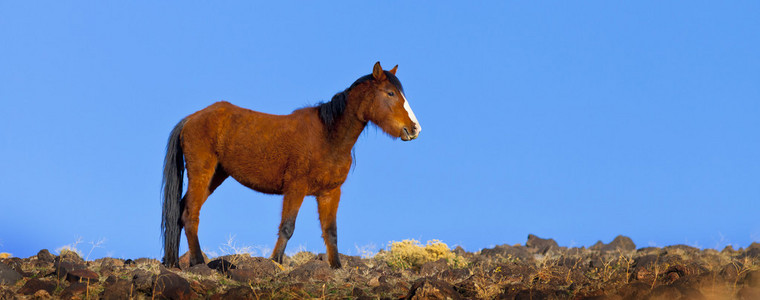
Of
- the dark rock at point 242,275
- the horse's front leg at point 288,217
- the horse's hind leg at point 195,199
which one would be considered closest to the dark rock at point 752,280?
the dark rock at point 242,275

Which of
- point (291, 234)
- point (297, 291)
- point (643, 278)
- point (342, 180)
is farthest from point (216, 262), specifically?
point (643, 278)

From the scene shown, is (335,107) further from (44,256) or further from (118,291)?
(44,256)

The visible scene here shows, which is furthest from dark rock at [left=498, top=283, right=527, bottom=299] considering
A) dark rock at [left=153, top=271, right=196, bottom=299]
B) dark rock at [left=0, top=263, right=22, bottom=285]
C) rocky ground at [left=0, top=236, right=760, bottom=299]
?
dark rock at [left=0, top=263, right=22, bottom=285]

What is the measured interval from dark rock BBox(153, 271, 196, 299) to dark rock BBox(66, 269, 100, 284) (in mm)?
946

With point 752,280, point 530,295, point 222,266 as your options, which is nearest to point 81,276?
point 222,266

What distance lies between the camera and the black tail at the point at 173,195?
27.4 ft

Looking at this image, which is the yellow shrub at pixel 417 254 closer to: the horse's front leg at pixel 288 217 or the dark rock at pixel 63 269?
the horse's front leg at pixel 288 217

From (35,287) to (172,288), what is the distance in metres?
1.36

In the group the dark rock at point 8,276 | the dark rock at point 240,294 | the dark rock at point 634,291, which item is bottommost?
the dark rock at point 634,291

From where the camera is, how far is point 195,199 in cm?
830

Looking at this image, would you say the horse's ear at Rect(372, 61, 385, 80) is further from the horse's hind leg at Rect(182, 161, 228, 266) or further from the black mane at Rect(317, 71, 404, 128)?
the horse's hind leg at Rect(182, 161, 228, 266)

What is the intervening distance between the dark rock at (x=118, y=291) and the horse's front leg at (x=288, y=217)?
244 cm

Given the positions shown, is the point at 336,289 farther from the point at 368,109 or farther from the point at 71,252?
the point at 71,252

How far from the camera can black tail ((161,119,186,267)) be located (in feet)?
27.4
